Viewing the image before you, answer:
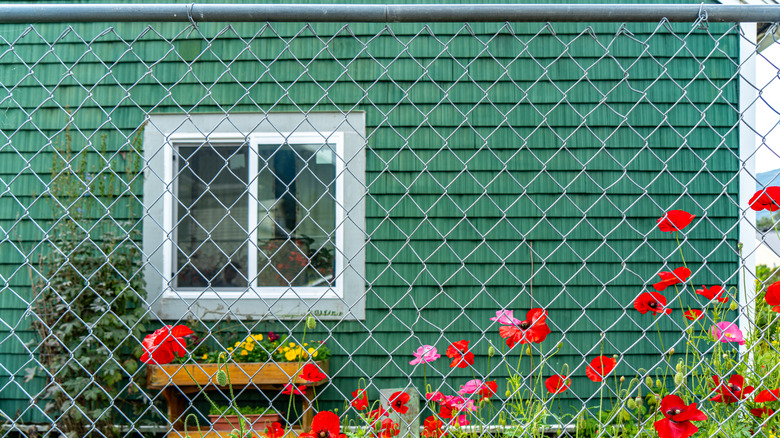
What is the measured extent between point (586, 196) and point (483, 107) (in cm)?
85

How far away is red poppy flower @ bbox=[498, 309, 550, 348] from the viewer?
3.53 ft

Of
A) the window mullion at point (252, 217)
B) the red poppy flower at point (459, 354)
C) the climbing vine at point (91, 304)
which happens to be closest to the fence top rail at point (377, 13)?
the red poppy flower at point (459, 354)

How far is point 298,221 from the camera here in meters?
3.07

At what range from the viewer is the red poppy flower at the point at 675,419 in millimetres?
984

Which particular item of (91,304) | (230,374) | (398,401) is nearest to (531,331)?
(398,401)

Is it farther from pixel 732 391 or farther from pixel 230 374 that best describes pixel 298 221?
pixel 732 391

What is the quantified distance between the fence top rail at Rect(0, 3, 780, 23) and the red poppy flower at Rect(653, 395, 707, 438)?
2.70 ft

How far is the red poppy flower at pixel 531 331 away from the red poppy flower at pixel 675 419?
270 millimetres

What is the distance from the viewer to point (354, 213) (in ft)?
9.73

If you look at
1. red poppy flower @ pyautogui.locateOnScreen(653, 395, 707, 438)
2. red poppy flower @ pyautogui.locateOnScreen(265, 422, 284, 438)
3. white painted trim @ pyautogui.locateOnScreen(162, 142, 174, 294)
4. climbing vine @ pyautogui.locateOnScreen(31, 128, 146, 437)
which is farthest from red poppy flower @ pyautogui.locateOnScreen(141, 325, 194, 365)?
white painted trim @ pyautogui.locateOnScreen(162, 142, 174, 294)

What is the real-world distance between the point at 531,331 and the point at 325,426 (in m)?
0.50

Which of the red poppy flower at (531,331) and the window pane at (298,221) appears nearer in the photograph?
the red poppy flower at (531,331)

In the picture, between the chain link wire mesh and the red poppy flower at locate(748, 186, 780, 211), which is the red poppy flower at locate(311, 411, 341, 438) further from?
the chain link wire mesh

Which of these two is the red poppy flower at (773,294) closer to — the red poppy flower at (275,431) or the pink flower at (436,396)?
the pink flower at (436,396)
